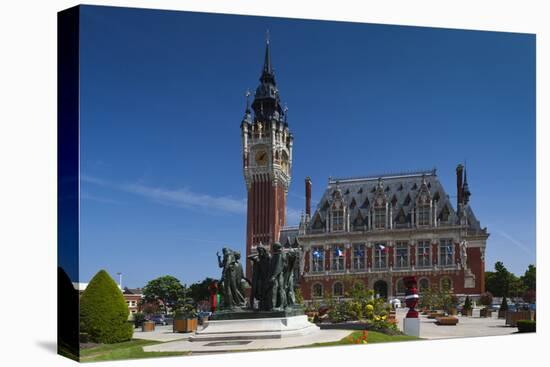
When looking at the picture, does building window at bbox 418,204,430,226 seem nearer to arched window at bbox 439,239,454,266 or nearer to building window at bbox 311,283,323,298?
arched window at bbox 439,239,454,266

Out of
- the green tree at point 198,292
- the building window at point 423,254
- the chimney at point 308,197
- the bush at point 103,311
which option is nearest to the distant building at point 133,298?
the bush at point 103,311

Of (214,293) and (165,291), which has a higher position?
(214,293)

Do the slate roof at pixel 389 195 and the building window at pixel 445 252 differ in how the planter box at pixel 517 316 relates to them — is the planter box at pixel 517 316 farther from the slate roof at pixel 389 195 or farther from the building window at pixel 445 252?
the building window at pixel 445 252

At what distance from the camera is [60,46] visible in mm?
19312

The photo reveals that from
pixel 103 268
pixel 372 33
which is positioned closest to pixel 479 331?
pixel 372 33

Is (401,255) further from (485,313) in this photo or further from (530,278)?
(530,278)

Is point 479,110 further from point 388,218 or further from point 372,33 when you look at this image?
point 388,218

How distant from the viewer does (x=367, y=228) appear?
152ft

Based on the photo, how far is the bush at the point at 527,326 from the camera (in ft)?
81.7

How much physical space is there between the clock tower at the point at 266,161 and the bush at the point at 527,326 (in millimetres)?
12465

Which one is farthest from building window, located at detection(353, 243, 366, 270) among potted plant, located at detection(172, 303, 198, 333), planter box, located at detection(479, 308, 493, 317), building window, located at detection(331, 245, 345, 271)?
potted plant, located at detection(172, 303, 198, 333)

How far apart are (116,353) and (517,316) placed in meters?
13.9

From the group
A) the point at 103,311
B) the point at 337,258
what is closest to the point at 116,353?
the point at 103,311

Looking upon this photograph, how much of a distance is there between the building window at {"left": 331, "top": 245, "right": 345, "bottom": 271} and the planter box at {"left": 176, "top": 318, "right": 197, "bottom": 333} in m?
20.0
